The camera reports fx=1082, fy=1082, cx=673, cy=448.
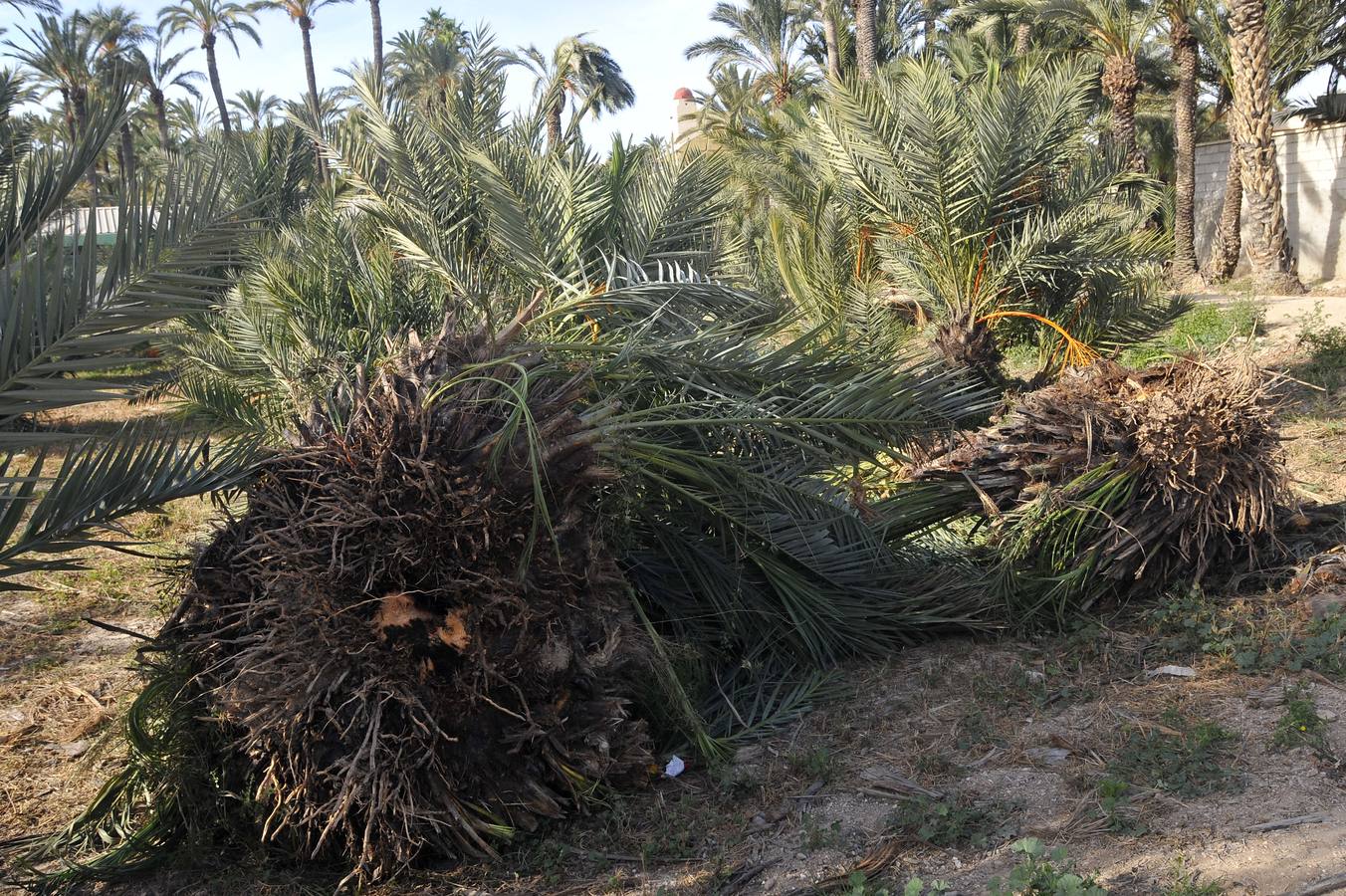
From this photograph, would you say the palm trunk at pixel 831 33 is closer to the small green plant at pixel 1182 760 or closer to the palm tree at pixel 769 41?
the palm tree at pixel 769 41

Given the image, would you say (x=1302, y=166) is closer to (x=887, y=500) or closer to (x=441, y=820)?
(x=887, y=500)

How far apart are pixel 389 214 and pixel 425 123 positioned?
560mm

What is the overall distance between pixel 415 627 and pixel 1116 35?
740 inches

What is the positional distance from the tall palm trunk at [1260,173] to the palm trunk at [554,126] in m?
12.9

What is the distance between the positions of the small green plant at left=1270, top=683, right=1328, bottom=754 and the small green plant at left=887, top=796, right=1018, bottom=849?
2.95 feet

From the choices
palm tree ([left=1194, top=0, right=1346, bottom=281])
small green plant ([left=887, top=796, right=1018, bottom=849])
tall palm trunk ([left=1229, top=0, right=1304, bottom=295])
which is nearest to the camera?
small green plant ([left=887, top=796, right=1018, bottom=849])

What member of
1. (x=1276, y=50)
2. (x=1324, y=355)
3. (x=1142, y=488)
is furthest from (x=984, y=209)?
(x=1276, y=50)

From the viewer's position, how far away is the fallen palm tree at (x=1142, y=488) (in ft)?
14.8

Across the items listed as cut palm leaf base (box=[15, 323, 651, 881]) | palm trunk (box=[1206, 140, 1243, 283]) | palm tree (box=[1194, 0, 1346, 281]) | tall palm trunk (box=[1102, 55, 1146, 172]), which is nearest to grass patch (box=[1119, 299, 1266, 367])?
palm tree (box=[1194, 0, 1346, 281])

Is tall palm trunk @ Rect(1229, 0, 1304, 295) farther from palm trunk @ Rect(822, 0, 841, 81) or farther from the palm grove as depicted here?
palm trunk @ Rect(822, 0, 841, 81)

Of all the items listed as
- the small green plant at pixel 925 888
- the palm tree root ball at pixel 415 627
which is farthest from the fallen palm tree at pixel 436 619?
the small green plant at pixel 925 888

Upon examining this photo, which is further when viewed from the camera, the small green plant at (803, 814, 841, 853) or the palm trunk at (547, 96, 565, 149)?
the palm trunk at (547, 96, 565, 149)

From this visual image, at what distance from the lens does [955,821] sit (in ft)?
10.3

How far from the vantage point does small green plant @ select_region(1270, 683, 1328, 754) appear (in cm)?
331
